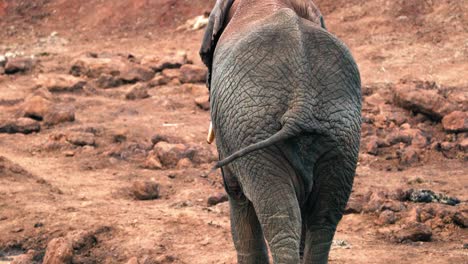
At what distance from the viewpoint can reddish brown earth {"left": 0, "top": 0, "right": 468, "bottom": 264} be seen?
7.33 m

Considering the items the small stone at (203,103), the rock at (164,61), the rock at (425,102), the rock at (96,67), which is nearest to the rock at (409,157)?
the rock at (425,102)

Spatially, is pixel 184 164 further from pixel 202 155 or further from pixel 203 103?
pixel 203 103

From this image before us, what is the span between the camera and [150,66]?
13.0 m

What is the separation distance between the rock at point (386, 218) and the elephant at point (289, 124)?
3136 millimetres

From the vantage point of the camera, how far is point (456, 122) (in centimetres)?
1000

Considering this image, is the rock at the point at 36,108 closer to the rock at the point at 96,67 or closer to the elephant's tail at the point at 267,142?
the rock at the point at 96,67

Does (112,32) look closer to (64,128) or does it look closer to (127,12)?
(127,12)

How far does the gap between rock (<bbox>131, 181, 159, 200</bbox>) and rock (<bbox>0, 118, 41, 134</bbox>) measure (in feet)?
8.51

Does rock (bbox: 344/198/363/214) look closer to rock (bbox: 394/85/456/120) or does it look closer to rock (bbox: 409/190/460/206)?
rock (bbox: 409/190/460/206)

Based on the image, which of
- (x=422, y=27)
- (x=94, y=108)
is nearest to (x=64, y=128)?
(x=94, y=108)

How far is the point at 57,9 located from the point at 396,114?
821 centimetres

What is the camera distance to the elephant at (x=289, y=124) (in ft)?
13.8

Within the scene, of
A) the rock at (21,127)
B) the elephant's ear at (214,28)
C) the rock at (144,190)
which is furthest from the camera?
the rock at (21,127)

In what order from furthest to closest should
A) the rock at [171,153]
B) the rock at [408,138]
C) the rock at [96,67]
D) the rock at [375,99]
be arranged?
the rock at [96,67]
the rock at [375,99]
the rock at [408,138]
the rock at [171,153]
